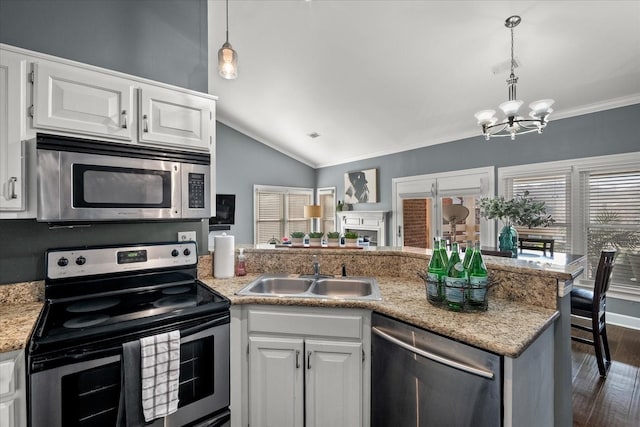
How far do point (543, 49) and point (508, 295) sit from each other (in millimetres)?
2518

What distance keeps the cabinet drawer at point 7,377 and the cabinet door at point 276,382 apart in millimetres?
938

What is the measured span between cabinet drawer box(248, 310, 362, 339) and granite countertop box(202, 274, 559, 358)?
7cm

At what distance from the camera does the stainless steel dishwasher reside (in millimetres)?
1110

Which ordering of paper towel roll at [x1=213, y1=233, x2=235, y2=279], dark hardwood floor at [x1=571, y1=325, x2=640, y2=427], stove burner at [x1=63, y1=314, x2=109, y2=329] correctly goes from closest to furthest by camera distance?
stove burner at [x1=63, y1=314, x2=109, y2=329]
dark hardwood floor at [x1=571, y1=325, x2=640, y2=427]
paper towel roll at [x1=213, y1=233, x2=235, y2=279]

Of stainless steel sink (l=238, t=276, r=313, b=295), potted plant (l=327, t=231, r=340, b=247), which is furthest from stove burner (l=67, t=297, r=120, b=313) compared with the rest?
potted plant (l=327, t=231, r=340, b=247)

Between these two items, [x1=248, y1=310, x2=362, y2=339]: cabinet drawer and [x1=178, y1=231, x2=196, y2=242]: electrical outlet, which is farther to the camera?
[x1=178, y1=231, x2=196, y2=242]: electrical outlet

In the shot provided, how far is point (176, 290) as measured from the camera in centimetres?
182

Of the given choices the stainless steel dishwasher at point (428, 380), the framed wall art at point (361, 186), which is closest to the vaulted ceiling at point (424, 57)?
the framed wall art at point (361, 186)

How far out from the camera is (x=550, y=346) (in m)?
1.36

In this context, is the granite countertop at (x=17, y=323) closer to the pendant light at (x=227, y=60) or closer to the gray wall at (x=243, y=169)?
the pendant light at (x=227, y=60)

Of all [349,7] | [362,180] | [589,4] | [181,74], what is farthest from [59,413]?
[362,180]

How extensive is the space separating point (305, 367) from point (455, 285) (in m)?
0.89

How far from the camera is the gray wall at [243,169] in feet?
19.8

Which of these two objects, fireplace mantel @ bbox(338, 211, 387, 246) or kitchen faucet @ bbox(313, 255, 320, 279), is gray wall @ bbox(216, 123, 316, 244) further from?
kitchen faucet @ bbox(313, 255, 320, 279)
